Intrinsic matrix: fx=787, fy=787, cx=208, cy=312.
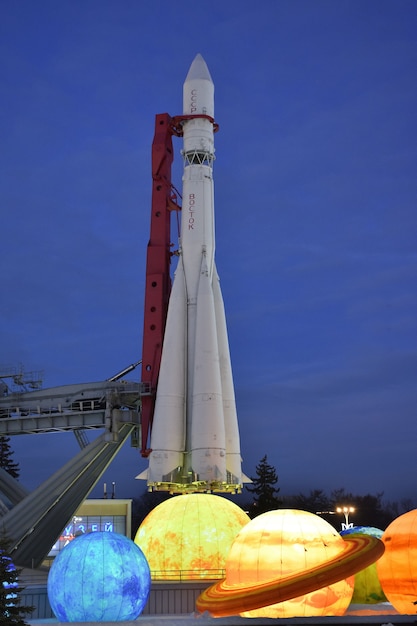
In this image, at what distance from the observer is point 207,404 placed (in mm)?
40781

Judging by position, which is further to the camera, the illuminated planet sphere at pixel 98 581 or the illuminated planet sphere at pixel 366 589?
the illuminated planet sphere at pixel 366 589

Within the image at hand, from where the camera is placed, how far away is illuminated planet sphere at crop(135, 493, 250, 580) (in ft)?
82.9

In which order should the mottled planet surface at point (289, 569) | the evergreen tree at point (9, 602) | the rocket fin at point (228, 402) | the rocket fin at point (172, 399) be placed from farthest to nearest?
the rocket fin at point (228, 402) < the rocket fin at point (172, 399) < the mottled planet surface at point (289, 569) < the evergreen tree at point (9, 602)

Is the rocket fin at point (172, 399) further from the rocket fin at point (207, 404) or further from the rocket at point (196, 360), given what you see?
the rocket fin at point (207, 404)

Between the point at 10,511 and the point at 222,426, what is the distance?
11482 mm

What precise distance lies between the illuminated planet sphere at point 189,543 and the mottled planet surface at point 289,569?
420 centimetres

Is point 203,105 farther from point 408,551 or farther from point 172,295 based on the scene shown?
point 408,551

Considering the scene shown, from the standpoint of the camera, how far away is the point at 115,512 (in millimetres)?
57906

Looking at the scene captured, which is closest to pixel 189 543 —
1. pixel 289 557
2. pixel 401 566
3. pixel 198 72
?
pixel 289 557

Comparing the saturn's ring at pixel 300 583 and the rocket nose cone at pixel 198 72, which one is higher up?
the rocket nose cone at pixel 198 72

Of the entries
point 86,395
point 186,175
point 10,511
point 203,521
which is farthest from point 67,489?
point 186,175

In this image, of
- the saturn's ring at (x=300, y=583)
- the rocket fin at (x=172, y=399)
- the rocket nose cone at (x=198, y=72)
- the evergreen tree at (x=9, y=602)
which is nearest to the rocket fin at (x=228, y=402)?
the rocket fin at (x=172, y=399)

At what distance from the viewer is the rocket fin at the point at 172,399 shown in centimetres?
4056

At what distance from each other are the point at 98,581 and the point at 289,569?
4.93 meters
